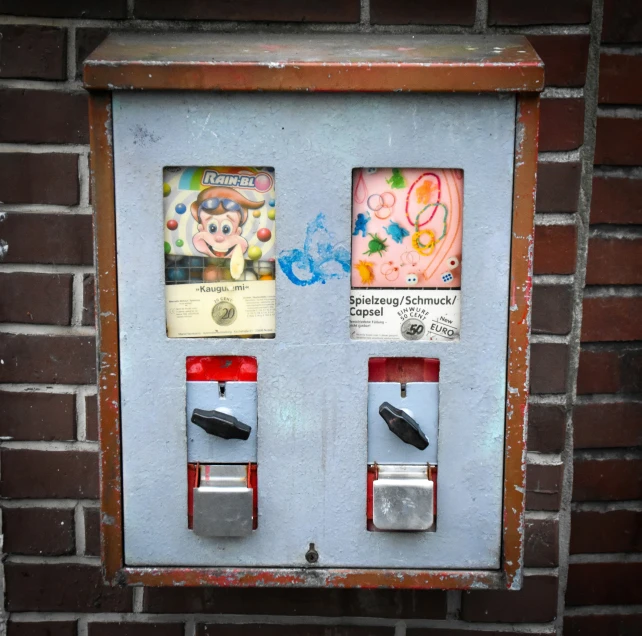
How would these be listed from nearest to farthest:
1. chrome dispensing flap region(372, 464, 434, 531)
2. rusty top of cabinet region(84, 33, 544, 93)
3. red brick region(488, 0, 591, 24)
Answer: rusty top of cabinet region(84, 33, 544, 93)
chrome dispensing flap region(372, 464, 434, 531)
red brick region(488, 0, 591, 24)

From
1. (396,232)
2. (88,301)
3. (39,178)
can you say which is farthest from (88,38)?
(396,232)

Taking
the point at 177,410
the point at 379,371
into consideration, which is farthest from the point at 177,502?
the point at 379,371

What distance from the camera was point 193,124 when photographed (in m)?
1.09

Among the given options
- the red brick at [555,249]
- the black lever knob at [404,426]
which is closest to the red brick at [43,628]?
the black lever knob at [404,426]

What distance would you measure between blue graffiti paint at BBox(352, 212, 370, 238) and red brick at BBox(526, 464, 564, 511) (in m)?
0.64

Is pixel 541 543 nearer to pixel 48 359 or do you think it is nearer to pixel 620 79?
pixel 620 79

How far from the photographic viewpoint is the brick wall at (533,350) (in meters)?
1.33

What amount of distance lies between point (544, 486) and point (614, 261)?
0.47 m

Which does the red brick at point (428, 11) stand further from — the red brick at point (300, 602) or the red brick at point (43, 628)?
the red brick at point (43, 628)

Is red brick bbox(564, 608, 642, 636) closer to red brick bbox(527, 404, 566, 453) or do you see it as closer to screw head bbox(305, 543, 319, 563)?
red brick bbox(527, 404, 566, 453)

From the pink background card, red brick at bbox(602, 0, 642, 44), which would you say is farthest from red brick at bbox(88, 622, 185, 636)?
red brick at bbox(602, 0, 642, 44)

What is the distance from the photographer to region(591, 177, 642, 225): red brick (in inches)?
53.9

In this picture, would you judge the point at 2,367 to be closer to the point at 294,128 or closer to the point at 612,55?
the point at 294,128

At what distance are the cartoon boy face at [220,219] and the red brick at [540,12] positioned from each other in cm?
61
